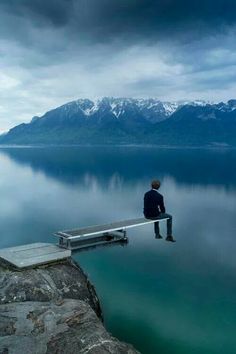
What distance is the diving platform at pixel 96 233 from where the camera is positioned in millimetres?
19594

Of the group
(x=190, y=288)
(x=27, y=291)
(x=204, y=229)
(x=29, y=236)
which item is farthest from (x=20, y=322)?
(x=204, y=229)

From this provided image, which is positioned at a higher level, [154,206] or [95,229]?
[154,206]

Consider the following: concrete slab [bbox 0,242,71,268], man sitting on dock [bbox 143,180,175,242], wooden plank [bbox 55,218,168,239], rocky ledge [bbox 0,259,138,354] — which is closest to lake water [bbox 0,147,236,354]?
wooden plank [bbox 55,218,168,239]

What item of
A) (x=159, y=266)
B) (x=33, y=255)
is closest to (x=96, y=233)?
(x=33, y=255)

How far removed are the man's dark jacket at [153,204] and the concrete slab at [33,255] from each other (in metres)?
4.81

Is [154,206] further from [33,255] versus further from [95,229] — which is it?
[33,255]

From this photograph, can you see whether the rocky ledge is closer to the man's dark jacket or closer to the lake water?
the lake water

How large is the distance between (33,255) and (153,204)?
6486mm

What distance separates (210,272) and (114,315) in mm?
9355

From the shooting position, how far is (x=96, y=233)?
782 inches

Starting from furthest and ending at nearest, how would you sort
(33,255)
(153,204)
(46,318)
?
(153,204)
(33,255)
(46,318)

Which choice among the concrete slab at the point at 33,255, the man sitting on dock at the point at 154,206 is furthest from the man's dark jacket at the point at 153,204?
the concrete slab at the point at 33,255

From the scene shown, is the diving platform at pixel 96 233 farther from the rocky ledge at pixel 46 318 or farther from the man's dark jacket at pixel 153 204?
the rocky ledge at pixel 46 318

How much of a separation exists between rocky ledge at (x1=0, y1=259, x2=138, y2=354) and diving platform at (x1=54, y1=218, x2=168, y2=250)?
198cm
